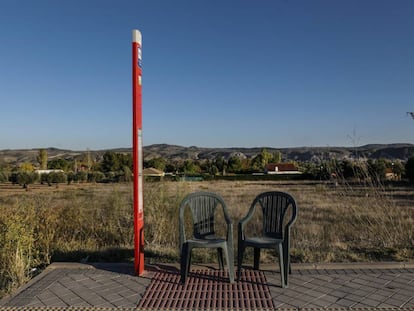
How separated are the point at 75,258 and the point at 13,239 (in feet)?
3.53

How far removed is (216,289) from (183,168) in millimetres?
56209

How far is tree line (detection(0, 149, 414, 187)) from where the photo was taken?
7.29m

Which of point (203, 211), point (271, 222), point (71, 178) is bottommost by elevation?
point (71, 178)

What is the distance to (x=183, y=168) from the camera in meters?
60.1

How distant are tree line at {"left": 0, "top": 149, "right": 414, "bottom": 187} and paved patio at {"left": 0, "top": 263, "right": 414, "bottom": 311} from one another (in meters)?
→ 2.82

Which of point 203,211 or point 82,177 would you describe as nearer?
point 203,211

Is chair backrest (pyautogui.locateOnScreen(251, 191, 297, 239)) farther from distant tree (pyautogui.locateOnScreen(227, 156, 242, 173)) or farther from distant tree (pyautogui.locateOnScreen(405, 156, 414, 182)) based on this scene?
distant tree (pyautogui.locateOnScreen(227, 156, 242, 173))

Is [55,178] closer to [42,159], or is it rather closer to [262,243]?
[42,159]

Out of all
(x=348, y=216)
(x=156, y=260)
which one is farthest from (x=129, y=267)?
(x=348, y=216)

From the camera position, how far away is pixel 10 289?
4.12 m

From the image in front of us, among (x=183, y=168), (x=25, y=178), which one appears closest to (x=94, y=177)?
(x=25, y=178)

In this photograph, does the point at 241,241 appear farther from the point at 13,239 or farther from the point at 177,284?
the point at 13,239

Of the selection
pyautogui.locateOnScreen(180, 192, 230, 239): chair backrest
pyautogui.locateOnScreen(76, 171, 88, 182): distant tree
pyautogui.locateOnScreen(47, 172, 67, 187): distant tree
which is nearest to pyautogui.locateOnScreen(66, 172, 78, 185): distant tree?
pyautogui.locateOnScreen(76, 171, 88, 182): distant tree

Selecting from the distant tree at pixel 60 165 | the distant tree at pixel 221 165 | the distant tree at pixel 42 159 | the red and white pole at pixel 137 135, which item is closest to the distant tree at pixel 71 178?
the distant tree at pixel 60 165
